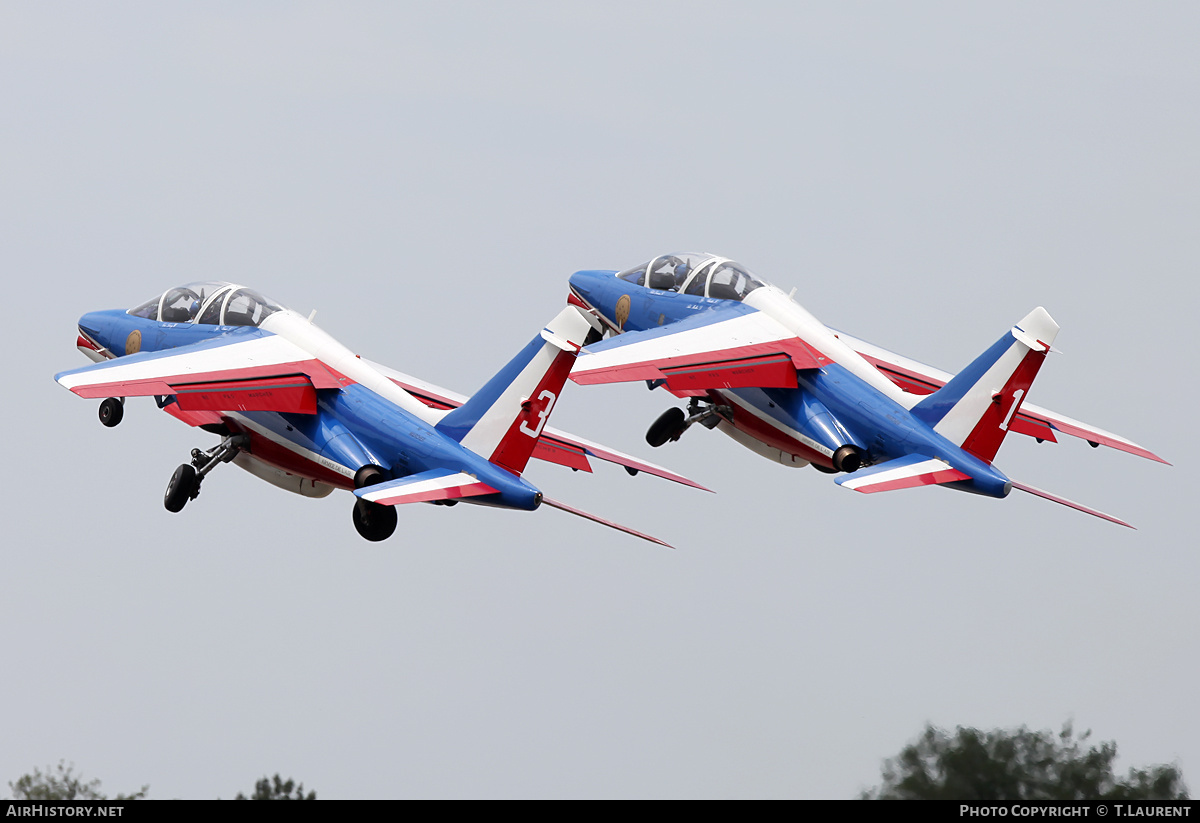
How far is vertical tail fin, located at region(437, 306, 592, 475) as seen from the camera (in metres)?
29.2

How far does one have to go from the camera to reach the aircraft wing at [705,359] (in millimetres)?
33969

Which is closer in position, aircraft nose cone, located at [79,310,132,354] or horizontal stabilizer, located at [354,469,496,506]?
horizontal stabilizer, located at [354,469,496,506]

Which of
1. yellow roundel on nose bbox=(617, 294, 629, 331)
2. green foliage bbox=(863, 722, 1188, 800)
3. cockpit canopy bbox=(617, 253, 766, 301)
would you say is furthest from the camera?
yellow roundel on nose bbox=(617, 294, 629, 331)

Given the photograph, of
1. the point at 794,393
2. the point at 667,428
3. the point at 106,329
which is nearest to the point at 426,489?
the point at 794,393

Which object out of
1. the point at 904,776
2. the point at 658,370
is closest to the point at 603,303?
the point at 658,370

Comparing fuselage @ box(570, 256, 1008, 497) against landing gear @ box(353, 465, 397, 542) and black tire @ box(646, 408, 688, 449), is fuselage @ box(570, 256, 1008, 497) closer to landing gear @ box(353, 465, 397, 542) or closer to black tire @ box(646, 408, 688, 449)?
black tire @ box(646, 408, 688, 449)

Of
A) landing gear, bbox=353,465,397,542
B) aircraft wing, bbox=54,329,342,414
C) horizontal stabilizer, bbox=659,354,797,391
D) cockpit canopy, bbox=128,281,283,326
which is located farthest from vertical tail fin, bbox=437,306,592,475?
cockpit canopy, bbox=128,281,283,326

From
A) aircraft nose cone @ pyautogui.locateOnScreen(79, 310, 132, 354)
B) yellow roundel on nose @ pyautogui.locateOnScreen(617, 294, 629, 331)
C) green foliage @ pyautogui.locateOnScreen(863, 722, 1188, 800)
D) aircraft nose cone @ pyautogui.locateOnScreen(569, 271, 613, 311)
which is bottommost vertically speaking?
green foliage @ pyautogui.locateOnScreen(863, 722, 1188, 800)

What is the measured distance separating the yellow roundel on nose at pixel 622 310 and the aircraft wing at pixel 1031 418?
12.3 feet

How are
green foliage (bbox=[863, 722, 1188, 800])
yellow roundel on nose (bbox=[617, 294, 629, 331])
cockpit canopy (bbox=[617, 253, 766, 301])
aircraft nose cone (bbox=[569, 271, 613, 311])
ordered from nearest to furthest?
green foliage (bbox=[863, 722, 1188, 800]) → cockpit canopy (bbox=[617, 253, 766, 301]) → yellow roundel on nose (bbox=[617, 294, 629, 331]) → aircraft nose cone (bbox=[569, 271, 613, 311])

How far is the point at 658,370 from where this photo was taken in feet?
112

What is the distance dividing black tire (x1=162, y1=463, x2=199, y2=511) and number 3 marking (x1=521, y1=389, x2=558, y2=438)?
557 cm

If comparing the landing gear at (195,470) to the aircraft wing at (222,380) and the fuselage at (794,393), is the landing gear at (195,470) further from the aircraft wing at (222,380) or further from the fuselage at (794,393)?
the fuselage at (794,393)
